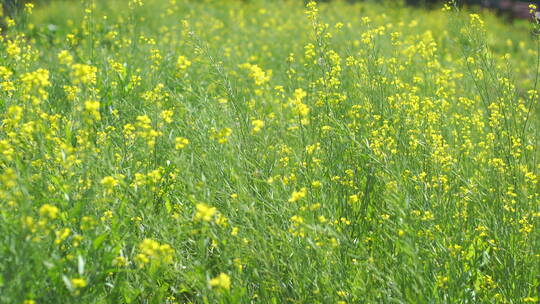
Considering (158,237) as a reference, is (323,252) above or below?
above

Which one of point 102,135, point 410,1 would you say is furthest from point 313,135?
point 410,1

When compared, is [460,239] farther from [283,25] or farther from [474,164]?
[283,25]

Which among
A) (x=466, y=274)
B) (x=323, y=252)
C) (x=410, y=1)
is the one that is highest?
(x=323, y=252)

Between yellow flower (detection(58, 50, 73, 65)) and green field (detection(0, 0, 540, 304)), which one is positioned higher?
yellow flower (detection(58, 50, 73, 65))

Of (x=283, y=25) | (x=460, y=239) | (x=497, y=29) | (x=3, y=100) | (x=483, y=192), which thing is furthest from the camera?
(x=497, y=29)

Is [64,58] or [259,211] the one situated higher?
[64,58]

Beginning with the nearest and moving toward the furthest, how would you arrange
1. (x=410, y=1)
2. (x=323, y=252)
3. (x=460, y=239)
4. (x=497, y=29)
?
1. (x=323, y=252)
2. (x=460, y=239)
3. (x=497, y=29)
4. (x=410, y=1)

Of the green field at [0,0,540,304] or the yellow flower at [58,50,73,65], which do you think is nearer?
the green field at [0,0,540,304]

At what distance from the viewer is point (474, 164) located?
128 inches

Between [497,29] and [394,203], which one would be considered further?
[497,29]

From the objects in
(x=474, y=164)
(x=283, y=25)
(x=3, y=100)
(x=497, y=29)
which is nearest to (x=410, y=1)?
(x=497, y=29)

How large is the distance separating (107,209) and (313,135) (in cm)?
115

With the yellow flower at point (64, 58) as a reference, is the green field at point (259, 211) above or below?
below

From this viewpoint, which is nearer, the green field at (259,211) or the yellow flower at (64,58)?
the green field at (259,211)
